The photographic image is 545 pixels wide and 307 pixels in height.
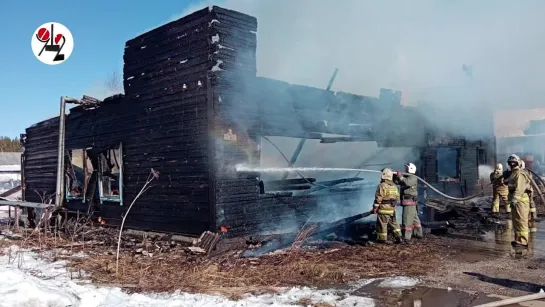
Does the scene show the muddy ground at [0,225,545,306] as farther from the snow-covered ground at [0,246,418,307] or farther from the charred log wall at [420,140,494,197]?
the charred log wall at [420,140,494,197]

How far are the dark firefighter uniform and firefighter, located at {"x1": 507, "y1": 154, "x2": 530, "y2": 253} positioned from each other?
1.81 metres

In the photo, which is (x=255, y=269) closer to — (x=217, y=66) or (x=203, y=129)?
(x=203, y=129)

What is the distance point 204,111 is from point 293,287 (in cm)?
416

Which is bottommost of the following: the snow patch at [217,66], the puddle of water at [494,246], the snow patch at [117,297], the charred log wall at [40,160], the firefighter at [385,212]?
the puddle of water at [494,246]

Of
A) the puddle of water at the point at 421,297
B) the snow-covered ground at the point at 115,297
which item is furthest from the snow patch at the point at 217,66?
the puddle of water at the point at 421,297

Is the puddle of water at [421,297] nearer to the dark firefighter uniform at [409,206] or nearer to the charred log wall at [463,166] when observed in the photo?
the dark firefighter uniform at [409,206]

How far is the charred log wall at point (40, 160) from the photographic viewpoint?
1399 centimetres

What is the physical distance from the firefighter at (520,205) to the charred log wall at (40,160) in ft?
39.8

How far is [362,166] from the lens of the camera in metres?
13.2

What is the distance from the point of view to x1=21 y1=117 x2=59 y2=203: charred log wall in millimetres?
13992

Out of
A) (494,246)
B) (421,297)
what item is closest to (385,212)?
(494,246)

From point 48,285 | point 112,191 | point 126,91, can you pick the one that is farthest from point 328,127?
point 48,285

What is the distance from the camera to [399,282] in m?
6.19

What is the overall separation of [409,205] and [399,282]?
11.7 feet
